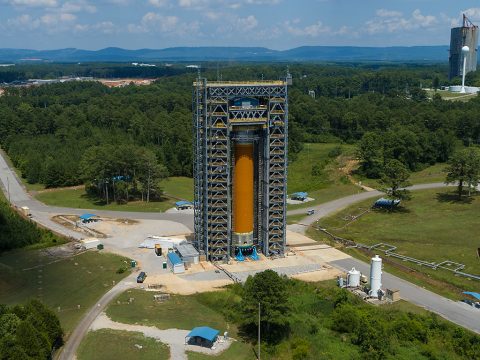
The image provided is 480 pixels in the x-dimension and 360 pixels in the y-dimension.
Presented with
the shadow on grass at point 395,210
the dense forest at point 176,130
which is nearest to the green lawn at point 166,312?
the shadow on grass at point 395,210

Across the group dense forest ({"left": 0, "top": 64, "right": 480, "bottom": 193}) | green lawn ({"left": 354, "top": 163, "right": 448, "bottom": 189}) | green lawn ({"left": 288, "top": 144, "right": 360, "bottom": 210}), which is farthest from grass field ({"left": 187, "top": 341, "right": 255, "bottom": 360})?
green lawn ({"left": 354, "top": 163, "right": 448, "bottom": 189})

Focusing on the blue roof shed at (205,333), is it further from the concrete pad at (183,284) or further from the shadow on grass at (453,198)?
the shadow on grass at (453,198)

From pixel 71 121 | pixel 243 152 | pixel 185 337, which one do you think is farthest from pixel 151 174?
pixel 71 121

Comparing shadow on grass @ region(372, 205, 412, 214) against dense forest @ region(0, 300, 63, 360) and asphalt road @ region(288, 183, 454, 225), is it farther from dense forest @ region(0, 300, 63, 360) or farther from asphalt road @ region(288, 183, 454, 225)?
dense forest @ region(0, 300, 63, 360)

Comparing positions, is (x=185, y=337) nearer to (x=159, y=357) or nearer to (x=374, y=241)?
(x=159, y=357)

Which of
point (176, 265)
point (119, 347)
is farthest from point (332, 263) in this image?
point (119, 347)

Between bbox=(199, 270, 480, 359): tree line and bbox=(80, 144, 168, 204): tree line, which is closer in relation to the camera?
bbox=(199, 270, 480, 359): tree line
